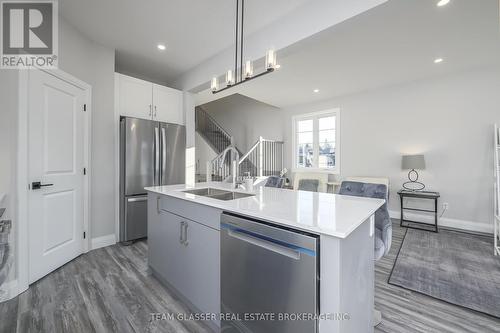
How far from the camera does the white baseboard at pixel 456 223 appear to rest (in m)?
3.59

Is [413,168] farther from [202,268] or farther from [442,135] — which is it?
[202,268]

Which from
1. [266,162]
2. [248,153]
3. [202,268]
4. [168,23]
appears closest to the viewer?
[202,268]

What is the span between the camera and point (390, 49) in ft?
9.84

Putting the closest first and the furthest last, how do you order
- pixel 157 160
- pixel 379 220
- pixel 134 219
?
pixel 379 220
pixel 134 219
pixel 157 160

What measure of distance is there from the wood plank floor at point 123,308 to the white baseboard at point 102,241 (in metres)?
0.56

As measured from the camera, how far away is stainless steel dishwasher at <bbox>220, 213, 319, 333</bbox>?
975mm

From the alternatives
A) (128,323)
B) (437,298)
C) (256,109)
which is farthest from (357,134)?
(128,323)

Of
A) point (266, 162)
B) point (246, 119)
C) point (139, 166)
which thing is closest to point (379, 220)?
point (139, 166)

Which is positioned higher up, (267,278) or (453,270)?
(267,278)

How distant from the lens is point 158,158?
3316 millimetres

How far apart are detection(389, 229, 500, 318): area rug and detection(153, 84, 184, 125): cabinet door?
12.9 feet

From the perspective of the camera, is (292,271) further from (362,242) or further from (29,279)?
(29,279)

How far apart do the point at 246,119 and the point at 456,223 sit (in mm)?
5630

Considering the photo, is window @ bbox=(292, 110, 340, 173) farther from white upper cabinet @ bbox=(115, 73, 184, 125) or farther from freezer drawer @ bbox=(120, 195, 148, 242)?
freezer drawer @ bbox=(120, 195, 148, 242)
